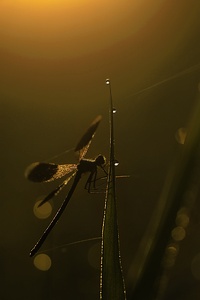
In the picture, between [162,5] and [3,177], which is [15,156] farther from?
[162,5]

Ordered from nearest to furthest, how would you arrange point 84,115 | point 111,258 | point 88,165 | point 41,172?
point 111,258 → point 41,172 → point 88,165 → point 84,115

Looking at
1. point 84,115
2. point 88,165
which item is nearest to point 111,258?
point 88,165

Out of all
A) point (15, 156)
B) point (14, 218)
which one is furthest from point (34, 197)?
point (15, 156)

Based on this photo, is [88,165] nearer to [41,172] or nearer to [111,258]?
[41,172]

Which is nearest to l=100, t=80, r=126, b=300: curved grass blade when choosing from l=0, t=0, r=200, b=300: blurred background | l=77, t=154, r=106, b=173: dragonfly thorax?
l=77, t=154, r=106, b=173: dragonfly thorax

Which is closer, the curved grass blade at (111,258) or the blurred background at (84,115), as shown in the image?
the curved grass blade at (111,258)

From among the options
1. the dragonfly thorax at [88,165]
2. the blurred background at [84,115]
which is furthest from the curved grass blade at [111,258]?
the blurred background at [84,115]

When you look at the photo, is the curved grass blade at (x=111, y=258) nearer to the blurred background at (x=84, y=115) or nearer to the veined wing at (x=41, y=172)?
the veined wing at (x=41, y=172)
